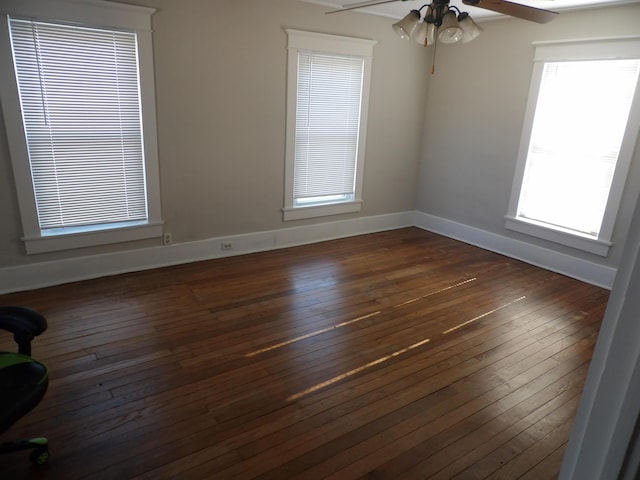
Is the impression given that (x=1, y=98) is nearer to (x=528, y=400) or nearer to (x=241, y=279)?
(x=241, y=279)

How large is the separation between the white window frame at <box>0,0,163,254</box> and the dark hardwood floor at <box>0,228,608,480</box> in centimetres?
40

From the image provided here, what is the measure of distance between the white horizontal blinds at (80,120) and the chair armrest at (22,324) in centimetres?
199

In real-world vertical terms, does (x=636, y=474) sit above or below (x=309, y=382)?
above

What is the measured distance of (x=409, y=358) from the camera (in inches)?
112

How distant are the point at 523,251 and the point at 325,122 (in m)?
2.68

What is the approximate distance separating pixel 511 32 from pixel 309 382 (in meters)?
4.25

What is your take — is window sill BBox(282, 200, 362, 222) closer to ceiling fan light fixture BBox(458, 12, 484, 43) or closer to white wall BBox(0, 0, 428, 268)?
white wall BBox(0, 0, 428, 268)

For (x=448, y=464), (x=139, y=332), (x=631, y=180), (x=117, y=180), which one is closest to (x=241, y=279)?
(x=139, y=332)

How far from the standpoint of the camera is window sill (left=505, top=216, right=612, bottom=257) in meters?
4.12

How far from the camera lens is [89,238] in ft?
12.3

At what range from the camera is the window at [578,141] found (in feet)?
12.6

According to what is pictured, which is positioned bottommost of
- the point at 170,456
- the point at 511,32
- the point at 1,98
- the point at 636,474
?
the point at 170,456

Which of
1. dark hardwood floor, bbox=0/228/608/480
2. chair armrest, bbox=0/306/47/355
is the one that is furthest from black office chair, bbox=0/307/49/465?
dark hardwood floor, bbox=0/228/608/480

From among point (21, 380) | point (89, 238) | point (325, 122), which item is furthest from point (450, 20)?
point (89, 238)
